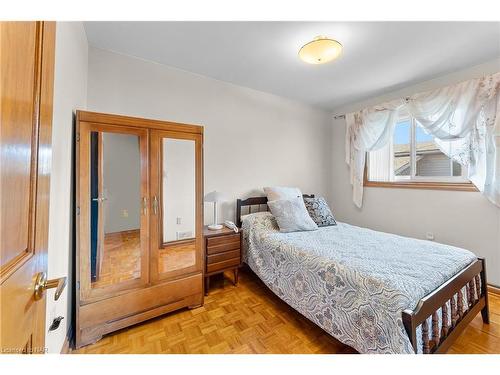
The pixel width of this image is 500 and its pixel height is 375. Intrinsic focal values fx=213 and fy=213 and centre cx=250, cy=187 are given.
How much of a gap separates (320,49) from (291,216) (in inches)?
62.7

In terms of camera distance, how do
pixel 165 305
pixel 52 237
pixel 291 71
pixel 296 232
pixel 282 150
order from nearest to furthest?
pixel 52 237 → pixel 165 305 → pixel 296 232 → pixel 291 71 → pixel 282 150

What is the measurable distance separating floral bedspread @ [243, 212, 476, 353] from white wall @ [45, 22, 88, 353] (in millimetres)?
1562

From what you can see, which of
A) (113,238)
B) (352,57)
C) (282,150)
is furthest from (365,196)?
(113,238)

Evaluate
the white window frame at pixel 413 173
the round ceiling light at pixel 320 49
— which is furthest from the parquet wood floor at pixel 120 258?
the white window frame at pixel 413 173

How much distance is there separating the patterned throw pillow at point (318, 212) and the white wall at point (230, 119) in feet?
2.21

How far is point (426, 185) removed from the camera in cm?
269

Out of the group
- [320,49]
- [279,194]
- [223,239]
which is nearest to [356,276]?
[223,239]

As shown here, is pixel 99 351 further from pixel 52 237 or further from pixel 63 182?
pixel 63 182

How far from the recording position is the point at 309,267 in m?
1.69

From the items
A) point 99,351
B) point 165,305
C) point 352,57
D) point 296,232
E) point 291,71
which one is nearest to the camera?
point 99,351

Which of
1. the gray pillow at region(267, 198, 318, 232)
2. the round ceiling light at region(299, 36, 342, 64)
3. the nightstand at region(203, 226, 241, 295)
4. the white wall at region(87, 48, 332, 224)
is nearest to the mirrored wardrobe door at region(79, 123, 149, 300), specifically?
the nightstand at region(203, 226, 241, 295)

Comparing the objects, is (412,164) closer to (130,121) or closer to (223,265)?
(223,265)

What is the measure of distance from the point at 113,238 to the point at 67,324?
61cm

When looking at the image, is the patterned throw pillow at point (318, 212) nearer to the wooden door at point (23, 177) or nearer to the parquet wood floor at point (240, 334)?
the parquet wood floor at point (240, 334)
